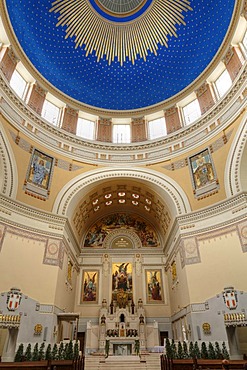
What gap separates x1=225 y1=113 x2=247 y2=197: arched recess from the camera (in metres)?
15.2

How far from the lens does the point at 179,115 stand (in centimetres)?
2203

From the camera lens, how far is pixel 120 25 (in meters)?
22.5

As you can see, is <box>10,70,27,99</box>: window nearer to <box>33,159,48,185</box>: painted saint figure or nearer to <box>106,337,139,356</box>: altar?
<box>33,159,48,185</box>: painted saint figure

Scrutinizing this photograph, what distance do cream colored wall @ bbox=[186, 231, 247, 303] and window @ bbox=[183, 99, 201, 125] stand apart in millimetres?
10919

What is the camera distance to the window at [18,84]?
747 inches

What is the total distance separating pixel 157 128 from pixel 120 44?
8.72 meters

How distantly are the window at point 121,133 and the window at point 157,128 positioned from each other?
2.11 m

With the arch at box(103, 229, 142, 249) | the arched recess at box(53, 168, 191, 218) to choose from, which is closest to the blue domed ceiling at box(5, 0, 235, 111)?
the arched recess at box(53, 168, 191, 218)

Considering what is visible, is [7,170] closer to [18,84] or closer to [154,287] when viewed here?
[18,84]

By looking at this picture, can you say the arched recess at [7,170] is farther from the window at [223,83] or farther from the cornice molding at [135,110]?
the window at [223,83]

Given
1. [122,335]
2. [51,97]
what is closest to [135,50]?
[51,97]

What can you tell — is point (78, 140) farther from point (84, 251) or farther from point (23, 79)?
point (84, 251)

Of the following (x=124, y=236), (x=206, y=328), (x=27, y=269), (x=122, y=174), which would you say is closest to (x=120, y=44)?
(x=122, y=174)

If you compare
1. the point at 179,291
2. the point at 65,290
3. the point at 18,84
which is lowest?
the point at 179,291
